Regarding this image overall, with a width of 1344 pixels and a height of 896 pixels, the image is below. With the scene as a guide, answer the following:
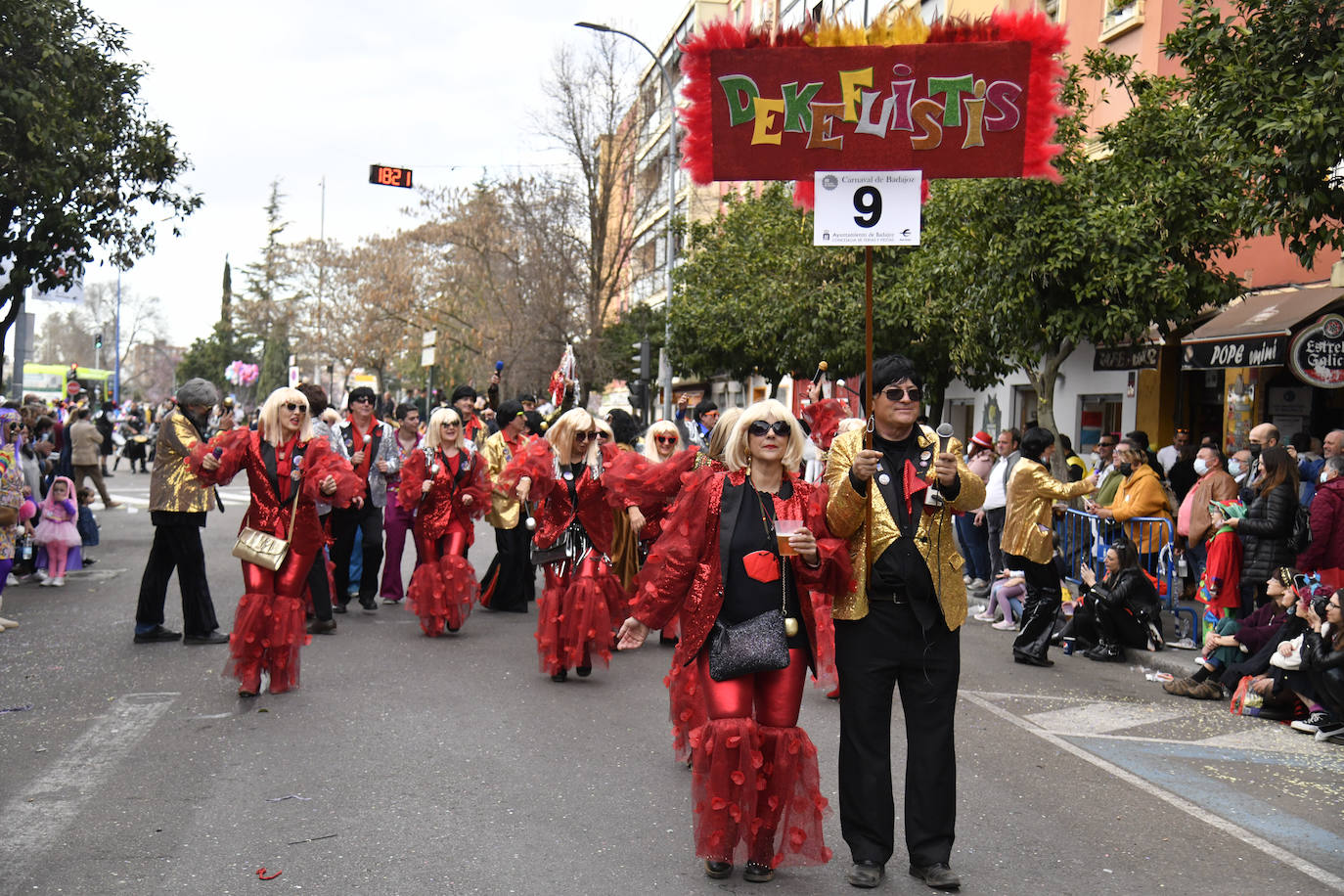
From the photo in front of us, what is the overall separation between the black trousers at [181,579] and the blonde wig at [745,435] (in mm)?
5771

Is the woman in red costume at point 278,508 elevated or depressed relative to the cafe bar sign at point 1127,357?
depressed

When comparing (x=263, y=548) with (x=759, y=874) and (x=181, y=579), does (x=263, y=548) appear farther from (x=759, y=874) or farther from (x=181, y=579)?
(x=759, y=874)

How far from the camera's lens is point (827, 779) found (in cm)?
645

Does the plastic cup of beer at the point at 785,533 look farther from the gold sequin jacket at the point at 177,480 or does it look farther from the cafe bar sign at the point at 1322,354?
the cafe bar sign at the point at 1322,354

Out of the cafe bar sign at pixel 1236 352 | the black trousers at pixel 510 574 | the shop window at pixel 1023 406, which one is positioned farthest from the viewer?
the shop window at pixel 1023 406

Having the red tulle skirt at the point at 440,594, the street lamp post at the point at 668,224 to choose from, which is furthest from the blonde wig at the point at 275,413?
the street lamp post at the point at 668,224

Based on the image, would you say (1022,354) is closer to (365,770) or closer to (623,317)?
(365,770)

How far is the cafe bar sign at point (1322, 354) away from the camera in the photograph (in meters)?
12.4

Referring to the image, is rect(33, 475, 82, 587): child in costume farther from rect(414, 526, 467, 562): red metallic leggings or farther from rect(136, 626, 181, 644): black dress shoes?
rect(414, 526, 467, 562): red metallic leggings

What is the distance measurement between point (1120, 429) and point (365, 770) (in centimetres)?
Result: 1669

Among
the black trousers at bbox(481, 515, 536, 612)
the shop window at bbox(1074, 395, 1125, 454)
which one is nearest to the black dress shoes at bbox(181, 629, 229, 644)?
the black trousers at bbox(481, 515, 536, 612)

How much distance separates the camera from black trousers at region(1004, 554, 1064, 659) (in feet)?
33.4

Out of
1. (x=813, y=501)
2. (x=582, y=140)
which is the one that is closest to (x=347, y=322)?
(x=582, y=140)

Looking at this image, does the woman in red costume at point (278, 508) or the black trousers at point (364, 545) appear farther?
the black trousers at point (364, 545)
